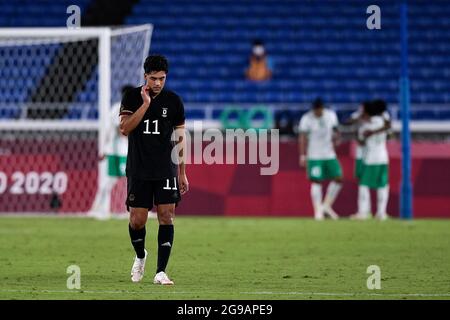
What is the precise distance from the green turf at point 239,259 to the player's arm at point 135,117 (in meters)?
1.36

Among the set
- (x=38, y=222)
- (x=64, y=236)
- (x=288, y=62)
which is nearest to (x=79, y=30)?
(x=38, y=222)

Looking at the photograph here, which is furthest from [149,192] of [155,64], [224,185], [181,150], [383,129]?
[224,185]

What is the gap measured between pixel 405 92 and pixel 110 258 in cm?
843

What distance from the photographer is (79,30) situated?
19844mm

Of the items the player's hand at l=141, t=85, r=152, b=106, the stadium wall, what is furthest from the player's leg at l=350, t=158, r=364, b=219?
the player's hand at l=141, t=85, r=152, b=106

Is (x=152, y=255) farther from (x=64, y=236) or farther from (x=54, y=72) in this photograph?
(x=54, y=72)

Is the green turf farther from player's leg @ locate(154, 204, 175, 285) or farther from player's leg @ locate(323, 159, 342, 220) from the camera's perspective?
player's leg @ locate(323, 159, 342, 220)

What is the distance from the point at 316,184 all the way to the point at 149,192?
1075 centimetres

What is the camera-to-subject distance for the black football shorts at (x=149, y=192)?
10133mm

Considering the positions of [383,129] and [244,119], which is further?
[244,119]

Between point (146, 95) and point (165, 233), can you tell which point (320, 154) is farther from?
point (146, 95)

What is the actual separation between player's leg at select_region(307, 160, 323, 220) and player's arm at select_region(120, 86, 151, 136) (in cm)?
1087

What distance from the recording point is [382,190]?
67.4ft

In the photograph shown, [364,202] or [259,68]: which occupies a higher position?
[259,68]
